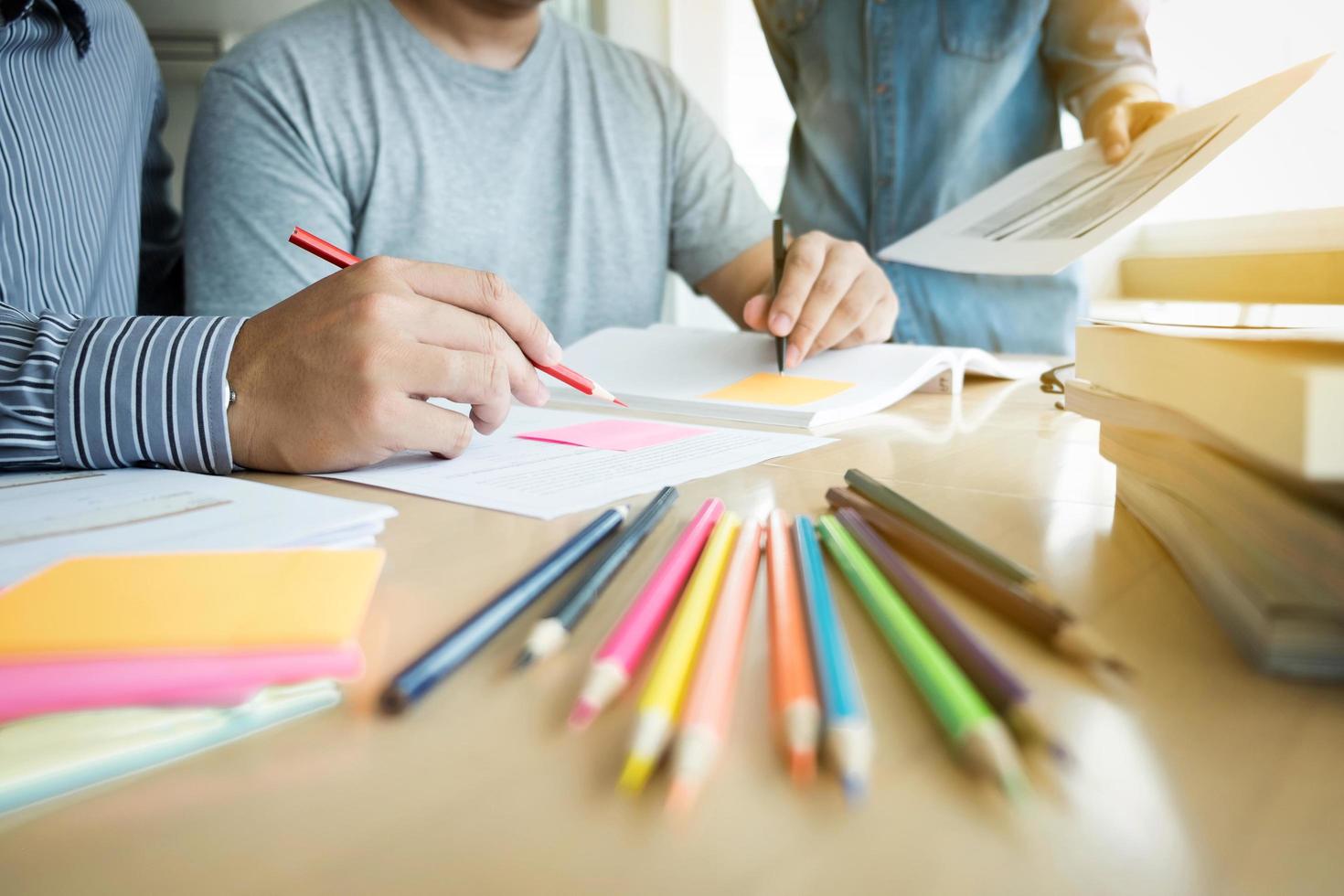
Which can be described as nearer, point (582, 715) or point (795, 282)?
point (582, 715)

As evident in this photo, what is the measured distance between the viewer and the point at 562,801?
0.19 meters

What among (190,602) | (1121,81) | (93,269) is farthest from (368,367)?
(1121,81)

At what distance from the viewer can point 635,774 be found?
186mm

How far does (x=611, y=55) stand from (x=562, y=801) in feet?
4.84

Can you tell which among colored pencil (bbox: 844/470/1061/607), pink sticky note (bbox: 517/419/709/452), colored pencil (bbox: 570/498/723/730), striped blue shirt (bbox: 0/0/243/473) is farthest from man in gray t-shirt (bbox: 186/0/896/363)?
colored pencil (bbox: 570/498/723/730)

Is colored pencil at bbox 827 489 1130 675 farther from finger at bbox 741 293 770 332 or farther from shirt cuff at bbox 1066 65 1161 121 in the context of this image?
shirt cuff at bbox 1066 65 1161 121

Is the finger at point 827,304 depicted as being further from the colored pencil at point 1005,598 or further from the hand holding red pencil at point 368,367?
the colored pencil at point 1005,598

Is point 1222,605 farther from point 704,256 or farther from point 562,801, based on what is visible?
point 704,256

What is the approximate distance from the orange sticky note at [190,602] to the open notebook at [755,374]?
465 millimetres

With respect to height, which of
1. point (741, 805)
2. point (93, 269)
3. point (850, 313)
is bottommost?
point (741, 805)

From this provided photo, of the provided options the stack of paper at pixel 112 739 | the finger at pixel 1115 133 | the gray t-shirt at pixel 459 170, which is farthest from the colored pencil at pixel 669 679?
the gray t-shirt at pixel 459 170

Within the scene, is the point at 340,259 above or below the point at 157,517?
→ above

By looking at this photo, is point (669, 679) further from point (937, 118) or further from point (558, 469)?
point (937, 118)

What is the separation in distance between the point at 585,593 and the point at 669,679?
0.28 feet
